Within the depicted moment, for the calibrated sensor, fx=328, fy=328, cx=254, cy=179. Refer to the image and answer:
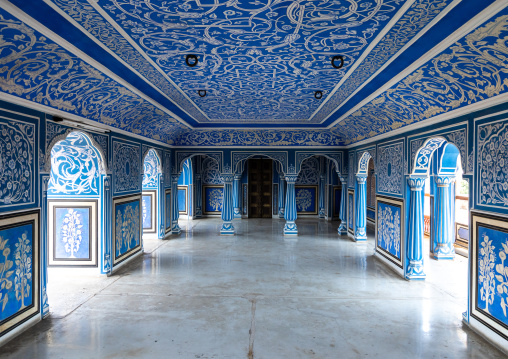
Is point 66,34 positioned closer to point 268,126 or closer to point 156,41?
point 156,41

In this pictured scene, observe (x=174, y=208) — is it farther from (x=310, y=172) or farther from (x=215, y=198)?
(x=310, y=172)

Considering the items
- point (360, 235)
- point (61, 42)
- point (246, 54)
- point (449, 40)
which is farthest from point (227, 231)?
point (449, 40)

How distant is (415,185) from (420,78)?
7.41ft

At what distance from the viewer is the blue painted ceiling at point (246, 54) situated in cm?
253

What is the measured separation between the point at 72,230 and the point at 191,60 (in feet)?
12.2

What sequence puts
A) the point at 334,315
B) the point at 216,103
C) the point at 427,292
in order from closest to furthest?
the point at 334,315 → the point at 427,292 → the point at 216,103

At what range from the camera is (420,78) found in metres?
3.77

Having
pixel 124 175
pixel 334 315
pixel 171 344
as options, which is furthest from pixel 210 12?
pixel 124 175

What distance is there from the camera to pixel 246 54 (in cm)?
352

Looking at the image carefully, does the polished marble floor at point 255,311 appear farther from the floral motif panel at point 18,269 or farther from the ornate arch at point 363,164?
the ornate arch at point 363,164

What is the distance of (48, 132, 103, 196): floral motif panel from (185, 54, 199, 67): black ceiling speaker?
2647mm

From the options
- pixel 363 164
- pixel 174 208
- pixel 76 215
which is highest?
pixel 363 164

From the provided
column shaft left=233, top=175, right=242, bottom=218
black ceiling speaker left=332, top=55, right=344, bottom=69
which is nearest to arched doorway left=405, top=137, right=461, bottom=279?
black ceiling speaker left=332, top=55, right=344, bottom=69

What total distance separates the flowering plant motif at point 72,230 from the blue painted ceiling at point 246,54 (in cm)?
168
